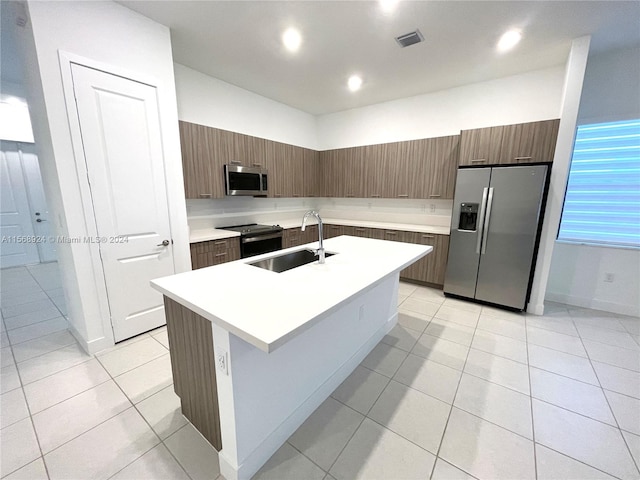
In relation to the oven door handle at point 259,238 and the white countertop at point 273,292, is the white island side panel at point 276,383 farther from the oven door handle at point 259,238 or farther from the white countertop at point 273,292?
the oven door handle at point 259,238

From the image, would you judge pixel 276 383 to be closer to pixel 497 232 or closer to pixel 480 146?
pixel 497 232

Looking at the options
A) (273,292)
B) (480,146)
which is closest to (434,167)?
(480,146)

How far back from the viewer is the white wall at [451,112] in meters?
3.11

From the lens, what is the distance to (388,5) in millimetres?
1996

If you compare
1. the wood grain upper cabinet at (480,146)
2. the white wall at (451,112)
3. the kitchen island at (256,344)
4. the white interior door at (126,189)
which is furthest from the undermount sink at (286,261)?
the white wall at (451,112)

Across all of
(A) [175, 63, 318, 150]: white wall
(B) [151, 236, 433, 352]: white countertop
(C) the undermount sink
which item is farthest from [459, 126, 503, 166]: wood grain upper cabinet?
(A) [175, 63, 318, 150]: white wall

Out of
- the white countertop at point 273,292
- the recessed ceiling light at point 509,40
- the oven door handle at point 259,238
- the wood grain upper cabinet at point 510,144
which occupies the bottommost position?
the oven door handle at point 259,238

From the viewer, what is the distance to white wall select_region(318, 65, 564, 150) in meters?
3.11

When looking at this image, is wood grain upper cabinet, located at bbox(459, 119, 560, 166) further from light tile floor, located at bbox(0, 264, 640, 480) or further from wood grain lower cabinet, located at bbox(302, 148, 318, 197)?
wood grain lower cabinet, located at bbox(302, 148, 318, 197)

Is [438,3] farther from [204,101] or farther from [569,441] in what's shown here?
[569,441]

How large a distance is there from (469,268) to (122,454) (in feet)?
12.0

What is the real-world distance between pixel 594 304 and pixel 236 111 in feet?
17.9

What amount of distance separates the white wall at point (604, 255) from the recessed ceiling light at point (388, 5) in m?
2.62

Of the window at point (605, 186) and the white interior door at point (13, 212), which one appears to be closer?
the window at point (605, 186)
